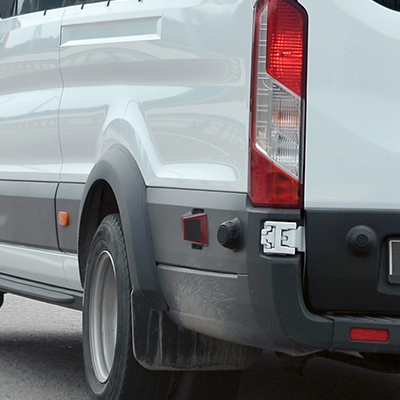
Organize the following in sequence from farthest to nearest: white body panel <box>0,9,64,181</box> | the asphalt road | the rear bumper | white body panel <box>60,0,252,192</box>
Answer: the asphalt road, white body panel <box>0,9,64,181</box>, white body panel <box>60,0,252,192</box>, the rear bumper

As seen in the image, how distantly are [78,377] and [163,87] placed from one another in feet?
7.33

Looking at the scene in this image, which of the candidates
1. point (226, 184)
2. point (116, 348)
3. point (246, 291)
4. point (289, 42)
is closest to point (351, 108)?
point (289, 42)

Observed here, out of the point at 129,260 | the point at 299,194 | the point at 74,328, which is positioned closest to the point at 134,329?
the point at 129,260

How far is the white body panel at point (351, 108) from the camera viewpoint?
3395mm

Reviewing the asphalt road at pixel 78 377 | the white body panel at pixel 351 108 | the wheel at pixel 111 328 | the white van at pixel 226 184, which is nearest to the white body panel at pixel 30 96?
the white van at pixel 226 184

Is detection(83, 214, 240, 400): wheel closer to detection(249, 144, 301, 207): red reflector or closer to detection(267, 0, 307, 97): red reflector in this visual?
detection(249, 144, 301, 207): red reflector

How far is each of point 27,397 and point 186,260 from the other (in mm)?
1822

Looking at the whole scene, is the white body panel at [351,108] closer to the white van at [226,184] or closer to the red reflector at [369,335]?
the white van at [226,184]

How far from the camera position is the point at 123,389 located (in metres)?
4.29

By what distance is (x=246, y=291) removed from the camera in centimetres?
348

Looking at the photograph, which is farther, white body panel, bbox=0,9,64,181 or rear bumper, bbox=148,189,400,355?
white body panel, bbox=0,9,64,181

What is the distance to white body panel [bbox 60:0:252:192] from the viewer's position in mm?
3596

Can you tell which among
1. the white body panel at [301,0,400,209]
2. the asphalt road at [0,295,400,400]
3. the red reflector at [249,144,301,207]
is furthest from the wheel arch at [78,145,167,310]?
the asphalt road at [0,295,400,400]

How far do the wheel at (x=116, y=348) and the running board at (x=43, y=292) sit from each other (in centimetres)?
30
